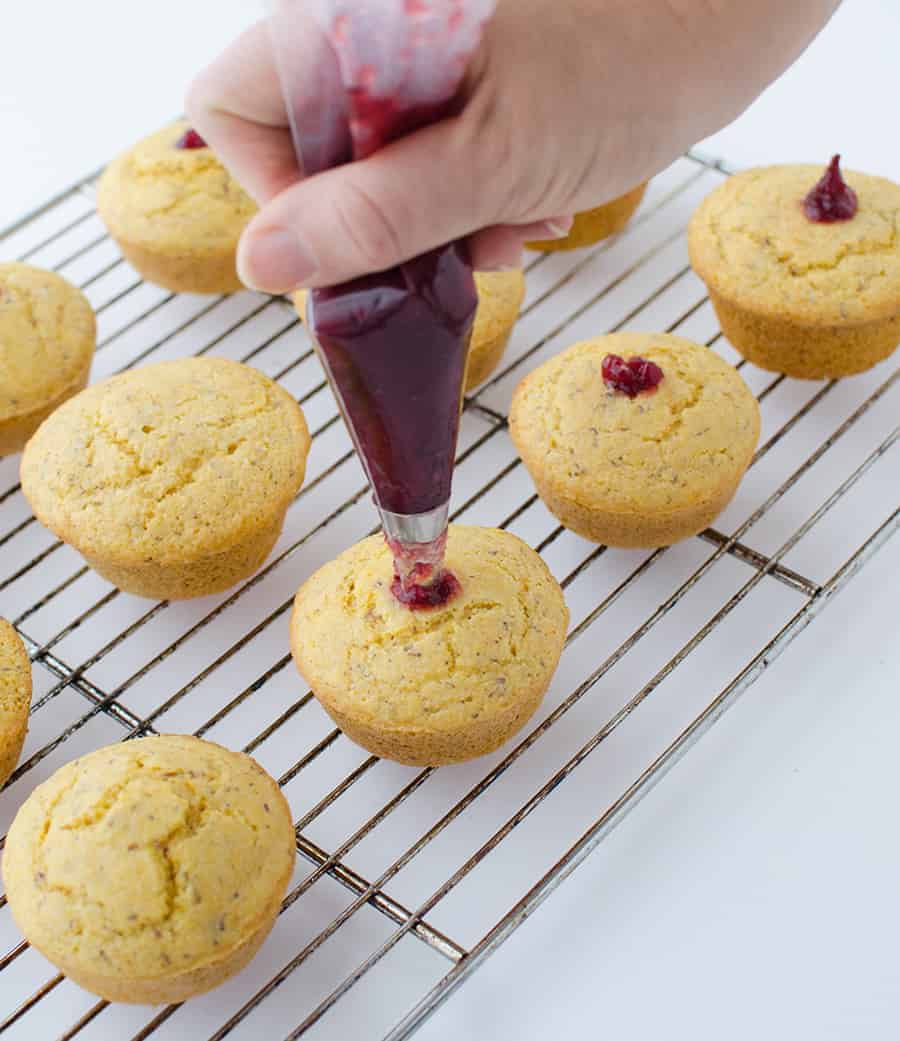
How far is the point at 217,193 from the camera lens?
3.13m

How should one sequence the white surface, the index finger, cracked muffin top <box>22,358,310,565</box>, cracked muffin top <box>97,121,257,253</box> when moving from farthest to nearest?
cracked muffin top <box>97,121,257,253</box>, cracked muffin top <box>22,358,310,565</box>, the white surface, the index finger

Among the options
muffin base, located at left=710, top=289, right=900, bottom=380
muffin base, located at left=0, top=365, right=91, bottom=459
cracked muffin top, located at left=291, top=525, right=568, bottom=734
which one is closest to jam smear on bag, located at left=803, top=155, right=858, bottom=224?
muffin base, located at left=710, top=289, right=900, bottom=380

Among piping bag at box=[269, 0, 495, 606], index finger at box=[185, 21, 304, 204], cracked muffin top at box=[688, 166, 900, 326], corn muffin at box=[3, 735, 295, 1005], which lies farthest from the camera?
cracked muffin top at box=[688, 166, 900, 326]

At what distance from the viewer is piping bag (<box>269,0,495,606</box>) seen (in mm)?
1181

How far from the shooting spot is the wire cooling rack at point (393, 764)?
2.11 metres

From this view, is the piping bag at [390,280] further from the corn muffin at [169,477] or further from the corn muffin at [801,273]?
the corn muffin at [801,273]

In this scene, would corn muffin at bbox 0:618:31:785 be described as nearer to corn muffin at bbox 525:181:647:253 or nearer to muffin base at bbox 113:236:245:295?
muffin base at bbox 113:236:245:295

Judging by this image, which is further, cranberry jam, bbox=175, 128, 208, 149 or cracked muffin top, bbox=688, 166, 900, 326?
cranberry jam, bbox=175, 128, 208, 149

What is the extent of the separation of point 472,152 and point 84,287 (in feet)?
7.10

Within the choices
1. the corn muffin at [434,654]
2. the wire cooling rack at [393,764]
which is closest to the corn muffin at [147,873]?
the wire cooling rack at [393,764]

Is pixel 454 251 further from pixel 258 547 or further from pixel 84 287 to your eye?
pixel 84 287

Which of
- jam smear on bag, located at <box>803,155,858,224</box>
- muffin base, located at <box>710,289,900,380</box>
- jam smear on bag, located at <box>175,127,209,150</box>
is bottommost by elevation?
muffin base, located at <box>710,289,900,380</box>

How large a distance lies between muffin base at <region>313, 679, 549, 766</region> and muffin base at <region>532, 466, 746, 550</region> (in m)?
0.42

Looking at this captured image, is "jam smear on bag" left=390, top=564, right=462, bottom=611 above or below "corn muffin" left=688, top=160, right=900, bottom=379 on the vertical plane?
above
